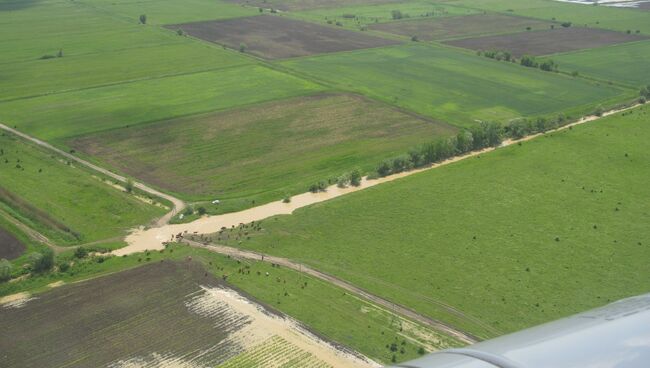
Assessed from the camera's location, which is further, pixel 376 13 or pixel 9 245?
pixel 376 13

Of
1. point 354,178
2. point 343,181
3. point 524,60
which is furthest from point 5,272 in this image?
point 524,60

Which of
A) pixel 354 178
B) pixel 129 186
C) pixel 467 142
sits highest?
pixel 467 142

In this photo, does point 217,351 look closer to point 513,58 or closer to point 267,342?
point 267,342

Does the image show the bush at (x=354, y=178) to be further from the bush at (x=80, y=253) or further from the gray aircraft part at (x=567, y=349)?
the gray aircraft part at (x=567, y=349)

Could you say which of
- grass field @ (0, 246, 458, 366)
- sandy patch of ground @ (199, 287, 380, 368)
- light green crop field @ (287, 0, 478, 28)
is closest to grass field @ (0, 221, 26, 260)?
grass field @ (0, 246, 458, 366)

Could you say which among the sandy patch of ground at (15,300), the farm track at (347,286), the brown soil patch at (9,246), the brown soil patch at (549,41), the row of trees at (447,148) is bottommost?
the sandy patch of ground at (15,300)

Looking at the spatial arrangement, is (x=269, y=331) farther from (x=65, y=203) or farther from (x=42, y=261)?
(x=65, y=203)

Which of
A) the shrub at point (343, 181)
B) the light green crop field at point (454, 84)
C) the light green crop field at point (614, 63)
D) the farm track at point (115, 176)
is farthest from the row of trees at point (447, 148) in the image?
the light green crop field at point (614, 63)

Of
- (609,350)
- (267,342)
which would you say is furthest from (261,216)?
(609,350)

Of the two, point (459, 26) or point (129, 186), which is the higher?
point (459, 26)
